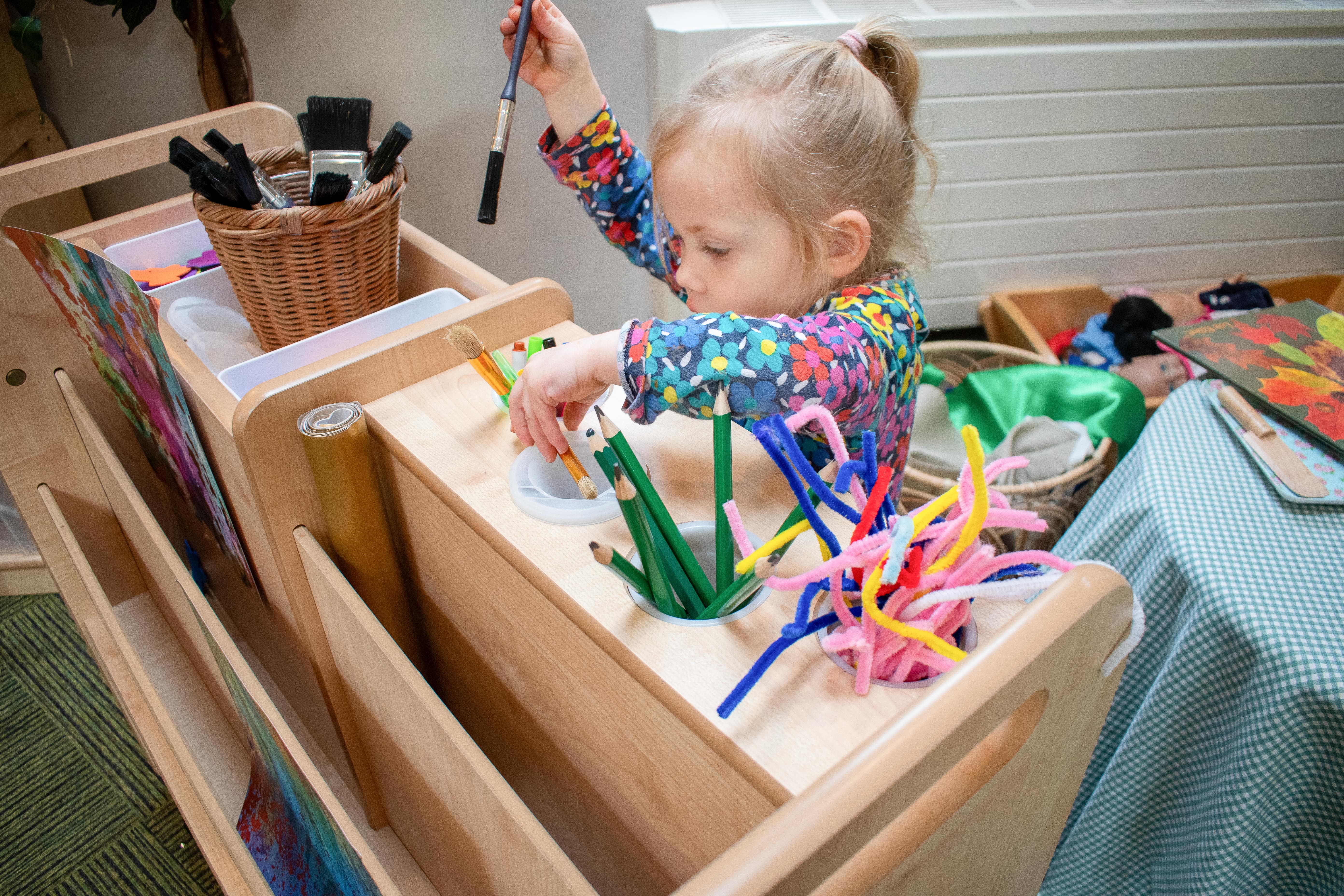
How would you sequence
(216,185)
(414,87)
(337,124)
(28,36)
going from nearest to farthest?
(216,185) → (337,124) → (28,36) → (414,87)

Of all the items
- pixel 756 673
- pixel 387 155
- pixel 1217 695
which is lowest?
pixel 1217 695

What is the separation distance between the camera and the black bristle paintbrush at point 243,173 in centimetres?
76

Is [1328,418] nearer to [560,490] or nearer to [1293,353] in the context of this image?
[1293,353]

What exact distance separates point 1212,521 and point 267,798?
3.20 ft

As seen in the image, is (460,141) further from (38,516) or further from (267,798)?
(267,798)

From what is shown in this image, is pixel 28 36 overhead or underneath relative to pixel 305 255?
overhead

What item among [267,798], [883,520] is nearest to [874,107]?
[883,520]

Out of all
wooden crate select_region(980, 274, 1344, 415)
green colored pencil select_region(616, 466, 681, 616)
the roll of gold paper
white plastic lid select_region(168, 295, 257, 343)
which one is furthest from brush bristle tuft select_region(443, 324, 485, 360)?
wooden crate select_region(980, 274, 1344, 415)

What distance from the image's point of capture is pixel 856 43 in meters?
0.69

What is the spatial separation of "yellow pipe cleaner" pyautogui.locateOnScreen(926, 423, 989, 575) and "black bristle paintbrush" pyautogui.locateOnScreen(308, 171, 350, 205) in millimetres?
614

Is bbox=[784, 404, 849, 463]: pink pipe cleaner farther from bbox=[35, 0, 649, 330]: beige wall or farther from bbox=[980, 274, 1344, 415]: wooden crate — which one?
bbox=[980, 274, 1344, 415]: wooden crate

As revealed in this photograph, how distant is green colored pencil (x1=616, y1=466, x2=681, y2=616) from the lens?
1.38 feet

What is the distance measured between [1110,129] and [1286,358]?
2.83ft

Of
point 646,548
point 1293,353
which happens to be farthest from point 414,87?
point 1293,353
